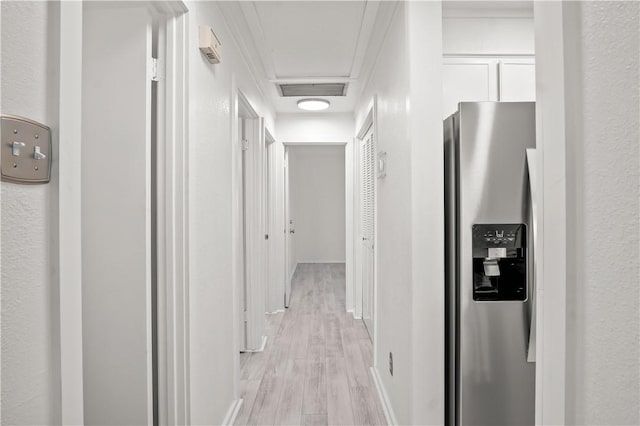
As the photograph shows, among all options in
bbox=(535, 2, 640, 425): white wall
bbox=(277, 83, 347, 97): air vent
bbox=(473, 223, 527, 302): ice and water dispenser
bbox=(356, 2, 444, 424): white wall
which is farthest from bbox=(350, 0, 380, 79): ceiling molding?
bbox=(535, 2, 640, 425): white wall

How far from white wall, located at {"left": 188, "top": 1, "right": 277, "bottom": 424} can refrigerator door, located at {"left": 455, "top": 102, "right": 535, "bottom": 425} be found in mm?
1193

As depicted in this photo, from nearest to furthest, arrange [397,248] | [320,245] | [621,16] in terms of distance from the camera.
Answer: [621,16] < [397,248] < [320,245]

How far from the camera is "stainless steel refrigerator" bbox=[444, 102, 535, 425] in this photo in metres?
1.60

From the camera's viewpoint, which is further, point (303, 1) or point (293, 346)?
point (293, 346)

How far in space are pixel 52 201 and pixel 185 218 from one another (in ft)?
2.95

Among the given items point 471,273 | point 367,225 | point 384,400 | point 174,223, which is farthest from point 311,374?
point 174,223

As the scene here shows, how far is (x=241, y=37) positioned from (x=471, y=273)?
2.07 metres

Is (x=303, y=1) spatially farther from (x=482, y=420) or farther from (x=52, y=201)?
(x=482, y=420)

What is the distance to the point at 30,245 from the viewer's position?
62 cm

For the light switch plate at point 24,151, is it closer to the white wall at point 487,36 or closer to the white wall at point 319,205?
the white wall at point 487,36

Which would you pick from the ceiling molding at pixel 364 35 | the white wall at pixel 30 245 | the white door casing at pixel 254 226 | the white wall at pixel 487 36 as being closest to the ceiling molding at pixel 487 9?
the white wall at pixel 487 36

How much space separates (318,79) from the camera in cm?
359

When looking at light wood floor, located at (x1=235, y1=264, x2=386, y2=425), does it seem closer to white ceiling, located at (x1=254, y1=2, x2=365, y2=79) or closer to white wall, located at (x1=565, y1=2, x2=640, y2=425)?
white wall, located at (x1=565, y1=2, x2=640, y2=425)

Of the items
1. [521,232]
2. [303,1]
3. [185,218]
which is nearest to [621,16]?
[521,232]
